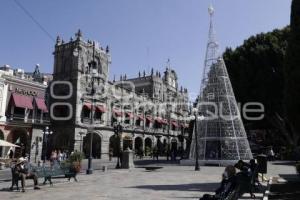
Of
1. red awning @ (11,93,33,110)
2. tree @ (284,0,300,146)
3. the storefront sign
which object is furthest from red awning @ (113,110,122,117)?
tree @ (284,0,300,146)

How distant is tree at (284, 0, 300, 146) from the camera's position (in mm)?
13836

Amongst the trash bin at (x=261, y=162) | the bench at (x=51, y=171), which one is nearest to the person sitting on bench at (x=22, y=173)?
the bench at (x=51, y=171)

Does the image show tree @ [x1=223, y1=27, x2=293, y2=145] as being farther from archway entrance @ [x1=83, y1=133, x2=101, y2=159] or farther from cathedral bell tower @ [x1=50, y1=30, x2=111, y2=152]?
archway entrance @ [x1=83, y1=133, x2=101, y2=159]

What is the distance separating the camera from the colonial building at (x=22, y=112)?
3284 centimetres

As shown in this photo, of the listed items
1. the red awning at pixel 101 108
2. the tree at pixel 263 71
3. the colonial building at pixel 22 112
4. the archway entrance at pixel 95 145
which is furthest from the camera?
the archway entrance at pixel 95 145

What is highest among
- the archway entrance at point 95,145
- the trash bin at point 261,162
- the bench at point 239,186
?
the archway entrance at point 95,145

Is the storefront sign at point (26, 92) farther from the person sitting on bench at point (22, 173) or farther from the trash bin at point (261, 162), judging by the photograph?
the trash bin at point (261, 162)

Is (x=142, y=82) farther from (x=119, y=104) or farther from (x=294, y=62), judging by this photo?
(x=294, y=62)

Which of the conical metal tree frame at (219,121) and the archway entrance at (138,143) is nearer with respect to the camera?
the conical metal tree frame at (219,121)

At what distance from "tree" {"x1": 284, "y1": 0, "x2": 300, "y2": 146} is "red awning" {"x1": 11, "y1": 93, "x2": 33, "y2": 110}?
84.6 ft

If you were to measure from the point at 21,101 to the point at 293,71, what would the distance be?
26.8 meters

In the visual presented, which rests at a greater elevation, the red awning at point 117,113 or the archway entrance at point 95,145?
the red awning at point 117,113

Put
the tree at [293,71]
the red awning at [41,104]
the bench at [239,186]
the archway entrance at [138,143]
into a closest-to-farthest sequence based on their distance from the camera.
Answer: the bench at [239,186], the tree at [293,71], the red awning at [41,104], the archway entrance at [138,143]

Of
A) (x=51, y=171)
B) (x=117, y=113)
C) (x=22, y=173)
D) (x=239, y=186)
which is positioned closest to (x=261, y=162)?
(x=239, y=186)
